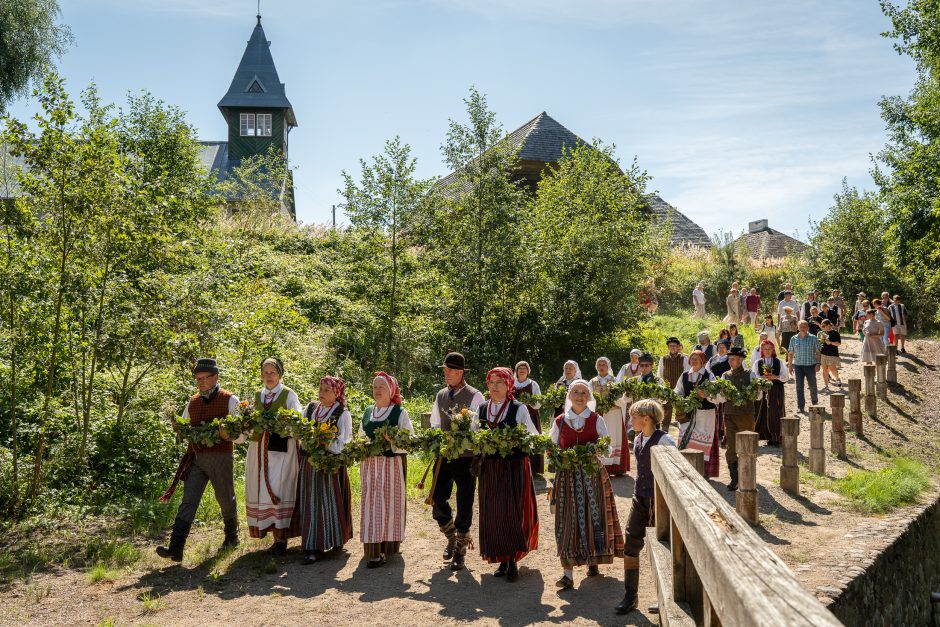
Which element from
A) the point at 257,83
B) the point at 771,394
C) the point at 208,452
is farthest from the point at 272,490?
the point at 257,83

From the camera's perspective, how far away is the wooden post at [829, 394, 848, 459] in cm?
1384

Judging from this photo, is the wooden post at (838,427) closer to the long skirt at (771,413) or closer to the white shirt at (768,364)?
the long skirt at (771,413)

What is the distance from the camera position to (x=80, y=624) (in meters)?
6.76

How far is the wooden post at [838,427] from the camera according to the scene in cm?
1384

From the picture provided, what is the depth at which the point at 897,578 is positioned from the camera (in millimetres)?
10648

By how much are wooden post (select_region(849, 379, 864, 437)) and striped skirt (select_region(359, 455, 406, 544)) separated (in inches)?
418

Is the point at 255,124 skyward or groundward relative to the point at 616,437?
skyward

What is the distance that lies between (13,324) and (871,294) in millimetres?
31141

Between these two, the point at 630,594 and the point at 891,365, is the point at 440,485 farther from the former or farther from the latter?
the point at 891,365

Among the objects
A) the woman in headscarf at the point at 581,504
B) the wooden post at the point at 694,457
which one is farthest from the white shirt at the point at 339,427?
the wooden post at the point at 694,457

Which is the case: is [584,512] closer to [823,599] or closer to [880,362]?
[823,599]

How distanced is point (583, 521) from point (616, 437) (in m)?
4.81

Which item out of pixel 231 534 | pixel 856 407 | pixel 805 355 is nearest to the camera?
pixel 231 534

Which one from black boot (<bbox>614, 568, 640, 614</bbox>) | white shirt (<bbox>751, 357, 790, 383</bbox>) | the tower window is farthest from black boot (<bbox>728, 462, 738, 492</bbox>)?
the tower window
